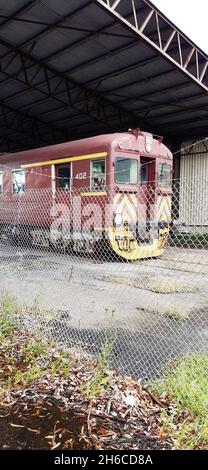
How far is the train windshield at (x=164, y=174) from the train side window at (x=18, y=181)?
179 inches

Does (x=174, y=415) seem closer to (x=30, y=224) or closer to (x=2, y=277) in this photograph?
(x=2, y=277)

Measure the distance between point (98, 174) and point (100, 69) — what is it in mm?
4928

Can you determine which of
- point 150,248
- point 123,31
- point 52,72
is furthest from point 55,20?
point 150,248

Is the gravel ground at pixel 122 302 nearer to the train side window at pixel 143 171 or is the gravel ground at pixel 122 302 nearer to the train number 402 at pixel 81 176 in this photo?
the train number 402 at pixel 81 176

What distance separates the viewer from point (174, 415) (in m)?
2.47

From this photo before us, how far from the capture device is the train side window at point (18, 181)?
11.8 m

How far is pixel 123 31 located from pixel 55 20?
1860 millimetres

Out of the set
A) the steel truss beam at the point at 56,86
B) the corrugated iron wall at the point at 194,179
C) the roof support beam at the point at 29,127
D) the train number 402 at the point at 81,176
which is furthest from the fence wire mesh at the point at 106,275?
the roof support beam at the point at 29,127

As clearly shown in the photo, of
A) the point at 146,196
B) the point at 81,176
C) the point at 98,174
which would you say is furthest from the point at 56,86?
the point at 146,196

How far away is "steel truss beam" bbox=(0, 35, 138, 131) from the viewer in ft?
40.5

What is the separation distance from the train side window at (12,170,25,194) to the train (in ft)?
0.86

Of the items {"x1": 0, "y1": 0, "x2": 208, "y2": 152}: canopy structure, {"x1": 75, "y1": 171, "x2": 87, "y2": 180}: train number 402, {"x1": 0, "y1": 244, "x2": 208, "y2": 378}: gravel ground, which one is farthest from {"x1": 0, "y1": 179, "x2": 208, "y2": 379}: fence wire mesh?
{"x1": 0, "y1": 0, "x2": 208, "y2": 152}: canopy structure

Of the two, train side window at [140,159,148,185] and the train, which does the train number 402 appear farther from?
train side window at [140,159,148,185]

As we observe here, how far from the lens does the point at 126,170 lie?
359 inches
